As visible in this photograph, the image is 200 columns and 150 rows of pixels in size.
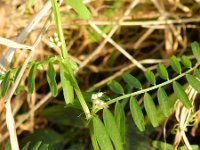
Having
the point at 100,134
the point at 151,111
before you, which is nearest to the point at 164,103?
the point at 151,111

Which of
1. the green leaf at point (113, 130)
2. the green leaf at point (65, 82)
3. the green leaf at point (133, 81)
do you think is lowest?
the green leaf at point (113, 130)

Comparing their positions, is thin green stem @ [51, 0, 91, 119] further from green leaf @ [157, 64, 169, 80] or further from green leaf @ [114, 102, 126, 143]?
green leaf @ [157, 64, 169, 80]

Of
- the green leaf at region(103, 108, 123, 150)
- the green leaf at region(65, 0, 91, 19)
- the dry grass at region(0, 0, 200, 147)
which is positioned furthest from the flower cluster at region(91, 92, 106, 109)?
the dry grass at region(0, 0, 200, 147)

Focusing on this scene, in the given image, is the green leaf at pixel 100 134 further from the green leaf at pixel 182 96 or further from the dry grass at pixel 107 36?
the dry grass at pixel 107 36

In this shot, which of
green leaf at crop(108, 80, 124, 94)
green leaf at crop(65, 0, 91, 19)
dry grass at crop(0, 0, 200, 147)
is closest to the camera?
green leaf at crop(65, 0, 91, 19)

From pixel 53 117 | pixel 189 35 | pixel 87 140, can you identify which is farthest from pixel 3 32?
pixel 189 35

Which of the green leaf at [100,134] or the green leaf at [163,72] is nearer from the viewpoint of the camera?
the green leaf at [100,134]

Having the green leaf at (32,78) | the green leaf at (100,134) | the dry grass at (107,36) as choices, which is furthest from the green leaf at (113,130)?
the dry grass at (107,36)
